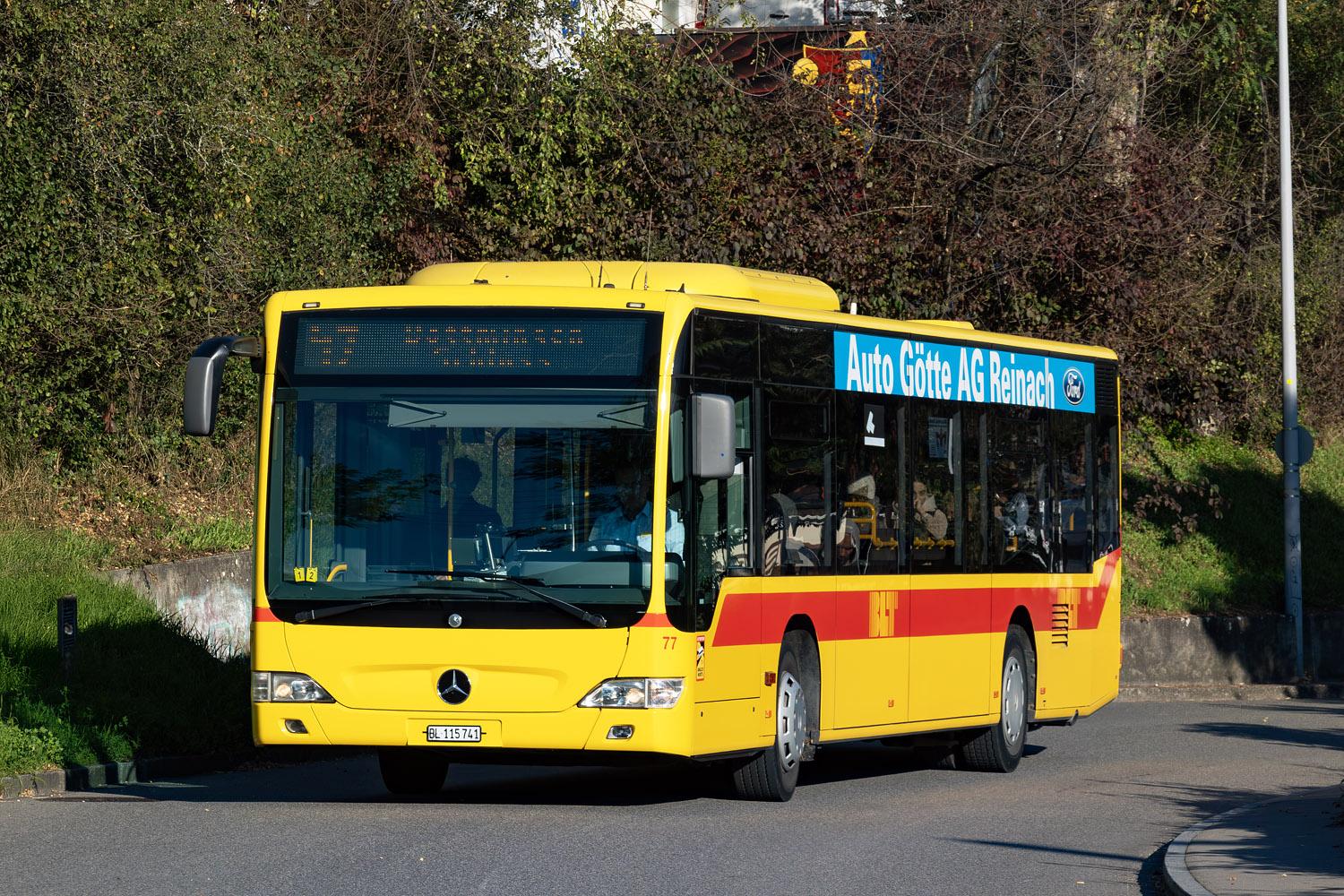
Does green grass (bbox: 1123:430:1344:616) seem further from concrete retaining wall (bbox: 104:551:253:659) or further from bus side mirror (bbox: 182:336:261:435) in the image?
bus side mirror (bbox: 182:336:261:435)

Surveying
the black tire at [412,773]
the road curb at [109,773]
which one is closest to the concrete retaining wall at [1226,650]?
the road curb at [109,773]

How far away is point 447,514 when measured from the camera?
11.5 meters

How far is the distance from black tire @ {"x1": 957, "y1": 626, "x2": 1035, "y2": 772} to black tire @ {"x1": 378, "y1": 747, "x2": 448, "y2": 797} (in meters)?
4.81

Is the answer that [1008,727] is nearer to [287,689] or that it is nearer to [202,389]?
[287,689]

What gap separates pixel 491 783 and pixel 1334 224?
96.9ft

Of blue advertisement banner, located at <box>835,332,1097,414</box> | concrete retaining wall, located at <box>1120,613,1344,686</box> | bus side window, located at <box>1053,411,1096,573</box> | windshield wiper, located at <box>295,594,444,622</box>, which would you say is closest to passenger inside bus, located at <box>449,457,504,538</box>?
windshield wiper, located at <box>295,594,444,622</box>

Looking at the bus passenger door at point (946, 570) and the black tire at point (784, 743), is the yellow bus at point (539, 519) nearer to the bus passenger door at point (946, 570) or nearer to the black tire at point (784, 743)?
the black tire at point (784, 743)

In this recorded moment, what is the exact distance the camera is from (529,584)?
37.7 feet

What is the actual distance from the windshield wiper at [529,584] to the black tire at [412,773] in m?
2.25

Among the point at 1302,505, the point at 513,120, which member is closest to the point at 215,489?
the point at 513,120

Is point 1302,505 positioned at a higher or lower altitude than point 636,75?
lower

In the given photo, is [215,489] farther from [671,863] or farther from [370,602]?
[671,863]

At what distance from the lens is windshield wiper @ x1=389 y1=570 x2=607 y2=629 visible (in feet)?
37.4

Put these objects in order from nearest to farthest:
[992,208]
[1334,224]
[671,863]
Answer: [671,863]
[992,208]
[1334,224]
